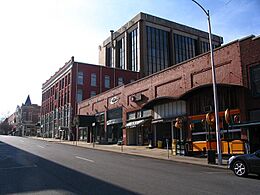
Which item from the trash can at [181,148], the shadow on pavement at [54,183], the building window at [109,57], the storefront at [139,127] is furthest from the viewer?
the building window at [109,57]

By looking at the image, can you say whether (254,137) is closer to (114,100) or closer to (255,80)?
(255,80)

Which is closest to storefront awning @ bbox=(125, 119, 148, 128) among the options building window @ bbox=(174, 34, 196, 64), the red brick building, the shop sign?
the red brick building

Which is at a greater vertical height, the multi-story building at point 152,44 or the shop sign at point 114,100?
the multi-story building at point 152,44

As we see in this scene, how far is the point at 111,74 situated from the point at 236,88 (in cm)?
4155

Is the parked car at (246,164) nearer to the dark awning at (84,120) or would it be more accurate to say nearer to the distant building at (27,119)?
the dark awning at (84,120)

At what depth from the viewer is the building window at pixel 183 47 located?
6562 cm

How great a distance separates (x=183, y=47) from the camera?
67000 millimetres

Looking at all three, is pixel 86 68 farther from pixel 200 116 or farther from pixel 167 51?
pixel 200 116

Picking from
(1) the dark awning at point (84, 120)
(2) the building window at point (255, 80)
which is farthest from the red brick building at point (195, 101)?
(1) the dark awning at point (84, 120)

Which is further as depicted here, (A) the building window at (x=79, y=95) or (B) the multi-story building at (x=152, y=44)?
(B) the multi-story building at (x=152, y=44)

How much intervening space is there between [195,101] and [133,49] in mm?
39201

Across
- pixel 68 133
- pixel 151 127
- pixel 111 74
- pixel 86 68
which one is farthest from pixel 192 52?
pixel 151 127

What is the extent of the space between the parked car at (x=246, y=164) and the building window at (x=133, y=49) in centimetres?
4967

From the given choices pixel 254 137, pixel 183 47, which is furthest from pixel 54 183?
pixel 183 47
